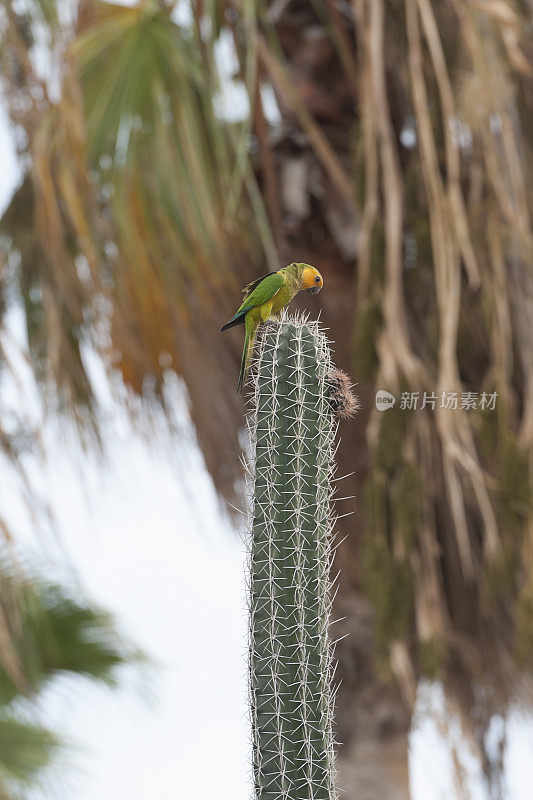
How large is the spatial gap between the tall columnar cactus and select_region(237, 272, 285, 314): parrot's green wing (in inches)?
2.8

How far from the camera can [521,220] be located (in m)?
1.87

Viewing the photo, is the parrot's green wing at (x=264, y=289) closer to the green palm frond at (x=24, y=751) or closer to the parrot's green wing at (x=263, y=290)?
the parrot's green wing at (x=263, y=290)

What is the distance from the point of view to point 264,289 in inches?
29.4

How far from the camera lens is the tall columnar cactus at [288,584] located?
800 mm

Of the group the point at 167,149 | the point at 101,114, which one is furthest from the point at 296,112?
the point at 101,114

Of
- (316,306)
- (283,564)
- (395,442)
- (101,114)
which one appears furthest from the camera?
(101,114)

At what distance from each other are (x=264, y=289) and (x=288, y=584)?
0.25 meters

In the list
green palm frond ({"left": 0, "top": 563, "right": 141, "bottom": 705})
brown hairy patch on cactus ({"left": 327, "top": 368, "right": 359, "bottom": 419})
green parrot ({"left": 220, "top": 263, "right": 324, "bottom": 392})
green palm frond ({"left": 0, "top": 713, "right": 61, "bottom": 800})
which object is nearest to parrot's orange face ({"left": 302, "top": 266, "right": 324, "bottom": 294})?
green parrot ({"left": 220, "top": 263, "right": 324, "bottom": 392})

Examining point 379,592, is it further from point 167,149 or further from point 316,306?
point 167,149

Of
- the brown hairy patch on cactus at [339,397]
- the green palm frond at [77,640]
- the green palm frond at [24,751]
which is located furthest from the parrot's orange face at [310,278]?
the green palm frond at [77,640]

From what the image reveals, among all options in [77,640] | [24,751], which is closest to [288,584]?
[24,751]

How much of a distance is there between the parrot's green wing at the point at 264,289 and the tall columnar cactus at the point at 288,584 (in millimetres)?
71

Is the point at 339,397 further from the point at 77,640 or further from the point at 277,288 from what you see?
the point at 77,640

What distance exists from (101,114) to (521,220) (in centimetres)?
92
